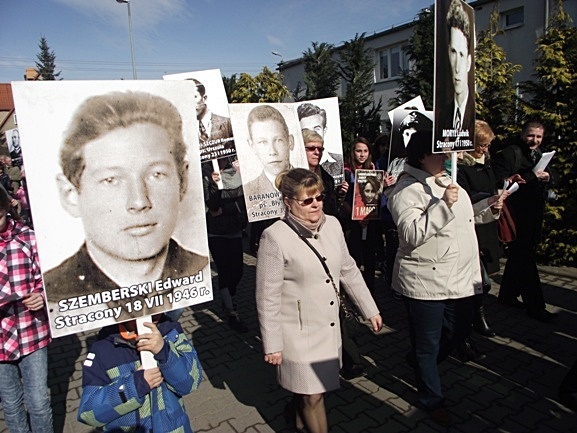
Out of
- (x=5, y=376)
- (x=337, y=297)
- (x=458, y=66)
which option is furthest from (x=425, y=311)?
(x=5, y=376)

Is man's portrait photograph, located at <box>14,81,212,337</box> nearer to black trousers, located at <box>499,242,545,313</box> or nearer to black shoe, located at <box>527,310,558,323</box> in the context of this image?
black trousers, located at <box>499,242,545,313</box>

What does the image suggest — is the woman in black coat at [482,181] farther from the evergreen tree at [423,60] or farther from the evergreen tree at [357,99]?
the evergreen tree at [357,99]

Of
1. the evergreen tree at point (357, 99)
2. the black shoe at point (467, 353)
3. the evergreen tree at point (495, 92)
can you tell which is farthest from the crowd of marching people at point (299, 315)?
the evergreen tree at point (357, 99)

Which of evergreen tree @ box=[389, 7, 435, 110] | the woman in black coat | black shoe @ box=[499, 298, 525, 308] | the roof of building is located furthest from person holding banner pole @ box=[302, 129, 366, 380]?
the roof of building

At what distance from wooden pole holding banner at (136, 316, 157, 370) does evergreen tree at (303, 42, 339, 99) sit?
44.5 ft

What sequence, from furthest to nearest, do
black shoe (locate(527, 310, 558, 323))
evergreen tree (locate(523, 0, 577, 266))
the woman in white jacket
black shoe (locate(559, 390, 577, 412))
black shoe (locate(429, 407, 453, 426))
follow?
evergreen tree (locate(523, 0, 577, 266)) → black shoe (locate(527, 310, 558, 323)) → black shoe (locate(559, 390, 577, 412)) → black shoe (locate(429, 407, 453, 426)) → the woman in white jacket

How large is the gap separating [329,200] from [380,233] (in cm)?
139

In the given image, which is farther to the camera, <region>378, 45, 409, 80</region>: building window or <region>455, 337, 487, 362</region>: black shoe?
<region>378, 45, 409, 80</region>: building window

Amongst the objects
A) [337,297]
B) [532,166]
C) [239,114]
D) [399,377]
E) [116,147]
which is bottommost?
[399,377]

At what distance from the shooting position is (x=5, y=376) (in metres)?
2.73

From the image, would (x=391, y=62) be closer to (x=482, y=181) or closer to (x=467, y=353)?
(x=482, y=181)

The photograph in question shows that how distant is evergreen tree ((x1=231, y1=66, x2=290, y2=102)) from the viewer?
13.8 metres

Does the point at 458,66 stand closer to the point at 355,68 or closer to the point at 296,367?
the point at 296,367

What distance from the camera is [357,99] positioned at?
12.9 meters
